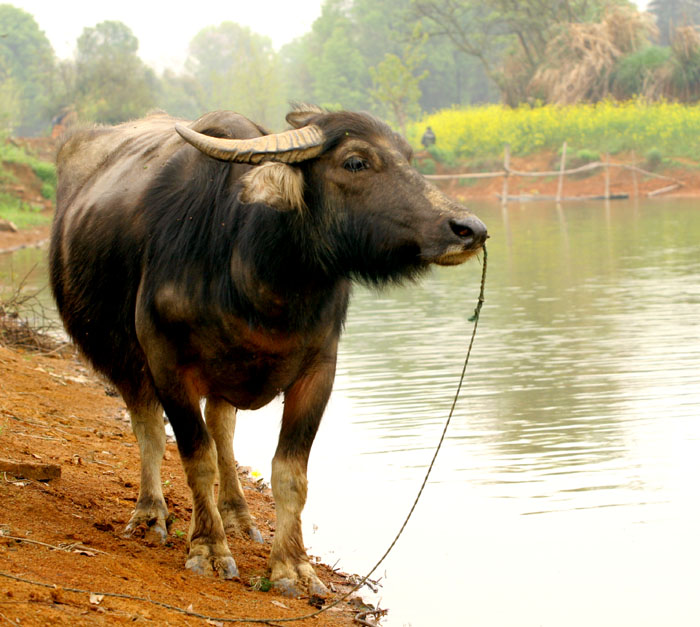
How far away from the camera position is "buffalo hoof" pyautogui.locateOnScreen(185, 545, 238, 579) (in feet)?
14.0

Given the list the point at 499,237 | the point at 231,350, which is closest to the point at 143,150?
the point at 231,350

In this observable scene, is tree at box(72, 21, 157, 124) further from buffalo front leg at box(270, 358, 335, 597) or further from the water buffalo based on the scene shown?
buffalo front leg at box(270, 358, 335, 597)

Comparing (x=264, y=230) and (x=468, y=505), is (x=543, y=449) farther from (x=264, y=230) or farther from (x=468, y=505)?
(x=264, y=230)

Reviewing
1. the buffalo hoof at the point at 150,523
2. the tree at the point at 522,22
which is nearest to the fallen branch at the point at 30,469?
the buffalo hoof at the point at 150,523

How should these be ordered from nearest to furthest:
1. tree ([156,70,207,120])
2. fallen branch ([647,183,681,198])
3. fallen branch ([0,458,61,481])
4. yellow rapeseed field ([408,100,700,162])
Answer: fallen branch ([0,458,61,481]) → fallen branch ([647,183,681,198]) → yellow rapeseed field ([408,100,700,162]) → tree ([156,70,207,120])

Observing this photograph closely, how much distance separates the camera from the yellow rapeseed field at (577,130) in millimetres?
36375

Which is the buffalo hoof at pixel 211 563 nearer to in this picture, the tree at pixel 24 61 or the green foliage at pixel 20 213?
the green foliage at pixel 20 213

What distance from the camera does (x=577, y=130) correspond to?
39.2 m

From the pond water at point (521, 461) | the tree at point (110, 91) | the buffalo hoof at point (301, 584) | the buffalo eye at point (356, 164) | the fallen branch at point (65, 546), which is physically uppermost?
the tree at point (110, 91)

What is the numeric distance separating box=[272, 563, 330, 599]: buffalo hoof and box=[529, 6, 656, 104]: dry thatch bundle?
3929cm

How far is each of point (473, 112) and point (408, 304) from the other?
33934mm

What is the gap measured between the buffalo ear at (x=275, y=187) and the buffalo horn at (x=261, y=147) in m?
0.04

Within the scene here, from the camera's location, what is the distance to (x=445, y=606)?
14.2 ft

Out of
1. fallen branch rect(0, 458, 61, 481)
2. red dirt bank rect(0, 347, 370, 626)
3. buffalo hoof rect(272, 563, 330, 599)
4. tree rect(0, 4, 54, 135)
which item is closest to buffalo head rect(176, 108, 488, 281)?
buffalo hoof rect(272, 563, 330, 599)
